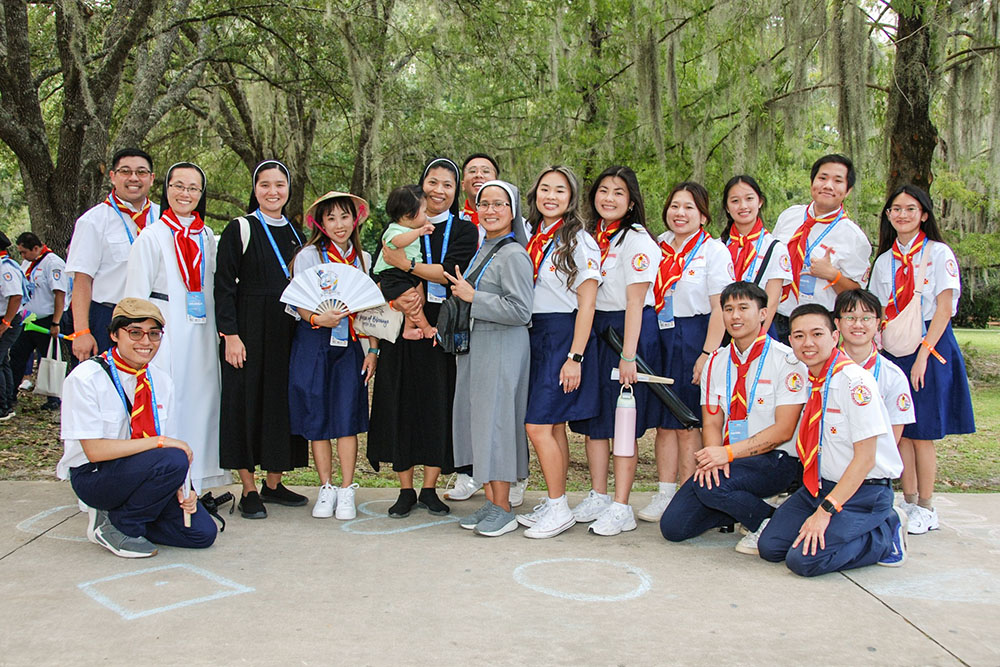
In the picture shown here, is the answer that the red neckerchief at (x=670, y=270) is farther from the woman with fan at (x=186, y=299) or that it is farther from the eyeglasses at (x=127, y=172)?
the eyeglasses at (x=127, y=172)

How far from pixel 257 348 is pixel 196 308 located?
372 mm

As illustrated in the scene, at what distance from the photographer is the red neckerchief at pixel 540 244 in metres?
4.18

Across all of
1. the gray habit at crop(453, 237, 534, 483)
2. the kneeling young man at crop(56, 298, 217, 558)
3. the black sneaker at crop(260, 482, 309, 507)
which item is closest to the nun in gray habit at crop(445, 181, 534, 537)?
the gray habit at crop(453, 237, 534, 483)

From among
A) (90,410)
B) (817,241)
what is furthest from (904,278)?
(90,410)

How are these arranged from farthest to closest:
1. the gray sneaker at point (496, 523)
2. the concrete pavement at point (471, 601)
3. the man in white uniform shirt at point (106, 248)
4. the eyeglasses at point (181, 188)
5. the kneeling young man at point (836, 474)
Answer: the man in white uniform shirt at point (106, 248), the eyeglasses at point (181, 188), the gray sneaker at point (496, 523), the kneeling young man at point (836, 474), the concrete pavement at point (471, 601)

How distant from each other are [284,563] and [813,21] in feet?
18.7

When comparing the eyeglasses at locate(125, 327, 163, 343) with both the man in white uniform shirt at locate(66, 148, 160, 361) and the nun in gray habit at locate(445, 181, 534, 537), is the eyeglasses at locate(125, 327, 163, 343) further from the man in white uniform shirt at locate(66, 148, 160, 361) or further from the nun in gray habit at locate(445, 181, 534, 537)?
the nun in gray habit at locate(445, 181, 534, 537)

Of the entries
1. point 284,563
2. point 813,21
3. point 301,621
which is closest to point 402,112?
point 813,21

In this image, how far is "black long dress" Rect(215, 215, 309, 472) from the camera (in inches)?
173

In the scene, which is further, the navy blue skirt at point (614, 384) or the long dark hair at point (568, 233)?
the navy blue skirt at point (614, 384)

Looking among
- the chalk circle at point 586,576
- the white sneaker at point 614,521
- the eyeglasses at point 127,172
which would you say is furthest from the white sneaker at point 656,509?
the eyeglasses at point 127,172

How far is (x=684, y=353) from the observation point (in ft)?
14.3

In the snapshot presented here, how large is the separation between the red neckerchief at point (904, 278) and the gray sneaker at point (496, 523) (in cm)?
223

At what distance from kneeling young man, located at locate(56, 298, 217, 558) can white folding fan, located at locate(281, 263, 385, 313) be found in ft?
2.33
